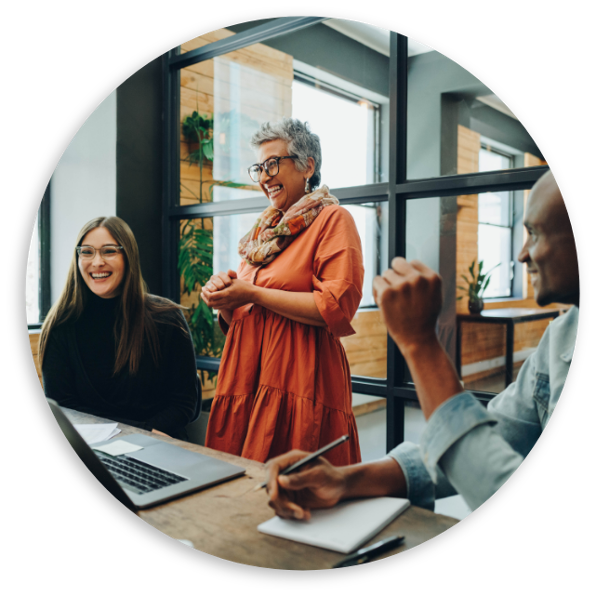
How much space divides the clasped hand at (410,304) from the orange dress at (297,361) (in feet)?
0.26

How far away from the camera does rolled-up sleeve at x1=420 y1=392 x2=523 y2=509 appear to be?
1.22ft

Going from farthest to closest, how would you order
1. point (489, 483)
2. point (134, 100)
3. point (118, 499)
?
1. point (134, 100)
2. point (118, 499)
3. point (489, 483)

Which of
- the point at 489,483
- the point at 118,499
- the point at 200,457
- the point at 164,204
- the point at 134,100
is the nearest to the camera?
the point at 489,483

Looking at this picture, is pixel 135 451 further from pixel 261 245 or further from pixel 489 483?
pixel 489 483

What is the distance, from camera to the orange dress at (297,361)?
0.49 meters

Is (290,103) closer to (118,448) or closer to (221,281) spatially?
(221,281)

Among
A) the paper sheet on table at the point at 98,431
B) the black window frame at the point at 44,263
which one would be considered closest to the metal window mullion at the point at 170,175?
the black window frame at the point at 44,263

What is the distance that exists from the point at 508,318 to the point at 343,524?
0.24 meters

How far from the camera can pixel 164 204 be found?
1710 mm

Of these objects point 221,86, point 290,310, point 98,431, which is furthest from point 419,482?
point 221,86

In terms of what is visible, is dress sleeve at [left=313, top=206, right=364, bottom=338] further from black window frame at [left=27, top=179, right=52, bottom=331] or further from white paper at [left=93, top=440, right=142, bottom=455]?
black window frame at [left=27, top=179, right=52, bottom=331]

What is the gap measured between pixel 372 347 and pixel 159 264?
1400 millimetres

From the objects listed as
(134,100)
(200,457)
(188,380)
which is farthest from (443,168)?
(134,100)

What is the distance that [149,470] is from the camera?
1.91 ft
